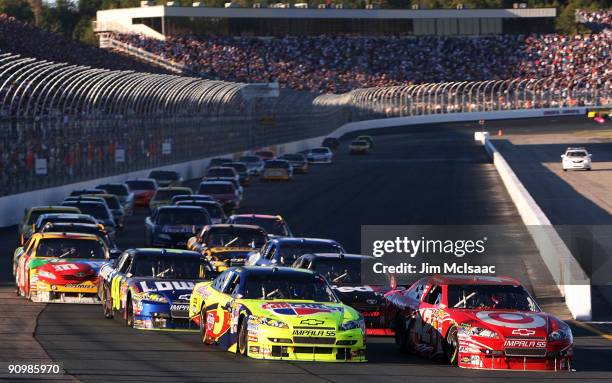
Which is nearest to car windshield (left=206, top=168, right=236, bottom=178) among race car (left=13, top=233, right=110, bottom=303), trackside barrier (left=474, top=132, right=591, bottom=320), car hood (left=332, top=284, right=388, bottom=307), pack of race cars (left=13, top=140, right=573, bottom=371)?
trackside barrier (left=474, top=132, right=591, bottom=320)

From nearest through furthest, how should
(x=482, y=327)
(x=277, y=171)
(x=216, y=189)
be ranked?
(x=482, y=327), (x=216, y=189), (x=277, y=171)

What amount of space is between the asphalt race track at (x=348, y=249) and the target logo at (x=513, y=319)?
0.56 metres

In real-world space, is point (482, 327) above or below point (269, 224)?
above

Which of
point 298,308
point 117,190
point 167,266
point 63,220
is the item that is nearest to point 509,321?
point 298,308

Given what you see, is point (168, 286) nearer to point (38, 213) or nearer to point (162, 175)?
point (38, 213)

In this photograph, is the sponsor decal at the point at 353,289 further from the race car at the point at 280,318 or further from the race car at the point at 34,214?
the race car at the point at 34,214

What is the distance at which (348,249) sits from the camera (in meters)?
A: 34.3

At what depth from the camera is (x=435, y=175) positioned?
72.6 m

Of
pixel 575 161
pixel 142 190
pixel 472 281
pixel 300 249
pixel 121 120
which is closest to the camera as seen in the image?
pixel 472 281

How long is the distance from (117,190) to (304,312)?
32.9 m

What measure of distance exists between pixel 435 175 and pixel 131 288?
176 feet

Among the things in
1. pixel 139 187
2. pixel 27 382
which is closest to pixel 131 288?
pixel 27 382

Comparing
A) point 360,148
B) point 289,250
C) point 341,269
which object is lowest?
point 360,148

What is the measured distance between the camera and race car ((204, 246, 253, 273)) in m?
25.6
